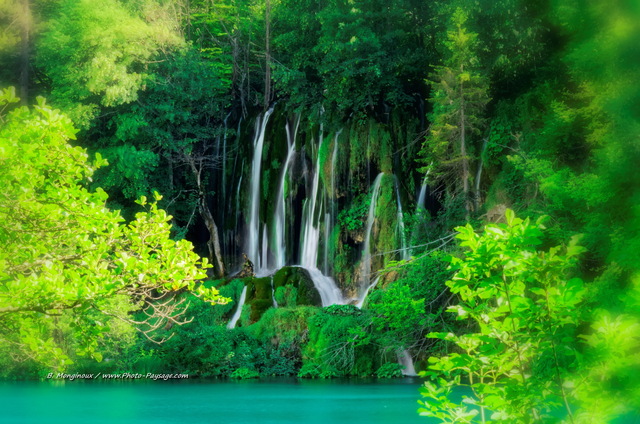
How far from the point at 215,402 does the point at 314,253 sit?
938 cm

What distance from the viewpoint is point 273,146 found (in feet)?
89.4

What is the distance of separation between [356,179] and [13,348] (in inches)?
433

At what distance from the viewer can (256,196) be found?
27359 millimetres

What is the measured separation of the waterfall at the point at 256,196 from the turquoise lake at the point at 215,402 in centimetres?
702

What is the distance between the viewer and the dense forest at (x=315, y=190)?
593 cm

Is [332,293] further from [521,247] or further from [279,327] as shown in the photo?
[521,247]

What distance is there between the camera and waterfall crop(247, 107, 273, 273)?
26.8 metres

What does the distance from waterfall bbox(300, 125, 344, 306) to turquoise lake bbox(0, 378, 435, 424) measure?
13.8 ft

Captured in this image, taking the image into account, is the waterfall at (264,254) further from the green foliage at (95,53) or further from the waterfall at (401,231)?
the green foliage at (95,53)

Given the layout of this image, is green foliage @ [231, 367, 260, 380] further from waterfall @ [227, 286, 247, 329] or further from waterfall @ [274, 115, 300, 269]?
waterfall @ [274, 115, 300, 269]

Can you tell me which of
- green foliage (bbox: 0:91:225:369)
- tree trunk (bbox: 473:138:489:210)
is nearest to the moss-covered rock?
tree trunk (bbox: 473:138:489:210)

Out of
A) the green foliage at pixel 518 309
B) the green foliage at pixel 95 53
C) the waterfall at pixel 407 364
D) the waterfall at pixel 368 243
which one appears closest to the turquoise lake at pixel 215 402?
the waterfall at pixel 407 364

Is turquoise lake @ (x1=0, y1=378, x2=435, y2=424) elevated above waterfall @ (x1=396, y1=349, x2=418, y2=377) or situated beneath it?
situated beneath

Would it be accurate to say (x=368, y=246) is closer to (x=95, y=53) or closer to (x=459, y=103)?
(x=459, y=103)
